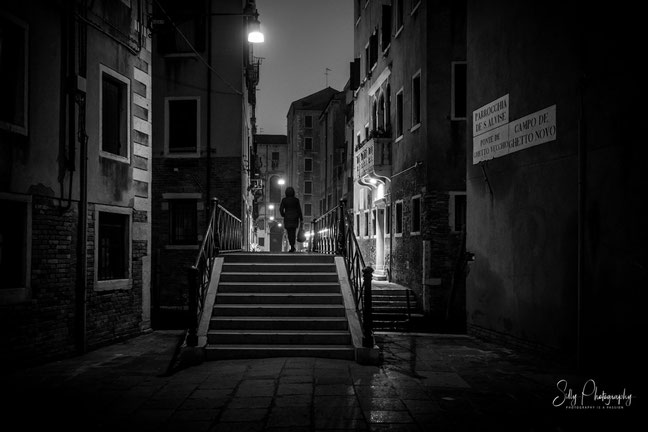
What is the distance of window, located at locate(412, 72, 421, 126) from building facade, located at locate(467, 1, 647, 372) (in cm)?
460

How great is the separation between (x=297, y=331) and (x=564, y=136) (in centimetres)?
536

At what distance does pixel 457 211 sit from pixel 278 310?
773cm

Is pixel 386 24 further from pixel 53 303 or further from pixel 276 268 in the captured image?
pixel 53 303

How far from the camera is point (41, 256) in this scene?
8359 mm

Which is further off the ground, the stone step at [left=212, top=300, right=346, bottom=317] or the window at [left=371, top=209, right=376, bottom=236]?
the window at [left=371, top=209, right=376, bottom=236]

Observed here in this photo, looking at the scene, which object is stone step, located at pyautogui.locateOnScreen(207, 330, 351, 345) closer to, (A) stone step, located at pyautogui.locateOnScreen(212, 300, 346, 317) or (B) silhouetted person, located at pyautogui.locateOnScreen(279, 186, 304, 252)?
(A) stone step, located at pyautogui.locateOnScreen(212, 300, 346, 317)

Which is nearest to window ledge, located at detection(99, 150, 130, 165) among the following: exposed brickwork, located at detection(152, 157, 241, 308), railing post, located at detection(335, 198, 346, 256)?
railing post, located at detection(335, 198, 346, 256)

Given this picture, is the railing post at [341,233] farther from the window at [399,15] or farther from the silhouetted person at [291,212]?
the window at [399,15]

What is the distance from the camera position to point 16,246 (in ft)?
26.3

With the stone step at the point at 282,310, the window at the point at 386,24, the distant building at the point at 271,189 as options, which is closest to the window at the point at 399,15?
the window at the point at 386,24

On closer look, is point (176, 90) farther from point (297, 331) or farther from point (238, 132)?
point (297, 331)

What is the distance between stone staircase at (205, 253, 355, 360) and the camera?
803cm

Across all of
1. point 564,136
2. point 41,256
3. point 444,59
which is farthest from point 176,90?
point 564,136

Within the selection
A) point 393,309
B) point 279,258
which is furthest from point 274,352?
point 393,309
